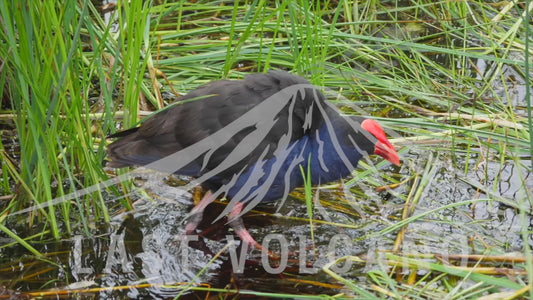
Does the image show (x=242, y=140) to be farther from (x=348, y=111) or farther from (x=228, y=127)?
(x=348, y=111)

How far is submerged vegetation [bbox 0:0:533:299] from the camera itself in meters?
2.39

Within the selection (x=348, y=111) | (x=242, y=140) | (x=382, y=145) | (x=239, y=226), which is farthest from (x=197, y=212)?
(x=348, y=111)

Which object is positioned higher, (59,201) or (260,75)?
(260,75)

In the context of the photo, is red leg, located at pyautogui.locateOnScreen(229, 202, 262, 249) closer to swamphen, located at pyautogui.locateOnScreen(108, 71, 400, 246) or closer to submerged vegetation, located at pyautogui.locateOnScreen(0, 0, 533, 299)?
swamphen, located at pyautogui.locateOnScreen(108, 71, 400, 246)

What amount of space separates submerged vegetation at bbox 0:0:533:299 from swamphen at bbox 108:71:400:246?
15cm

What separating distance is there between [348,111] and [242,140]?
1.12 m

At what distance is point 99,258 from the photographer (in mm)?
2627

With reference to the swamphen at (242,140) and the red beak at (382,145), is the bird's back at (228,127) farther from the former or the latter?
the red beak at (382,145)

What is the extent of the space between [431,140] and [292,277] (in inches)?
45.6

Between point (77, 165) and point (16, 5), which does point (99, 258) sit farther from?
point (16, 5)

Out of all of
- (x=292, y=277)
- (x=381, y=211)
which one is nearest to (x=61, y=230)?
(x=292, y=277)

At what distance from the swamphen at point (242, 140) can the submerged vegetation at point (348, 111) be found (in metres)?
0.15

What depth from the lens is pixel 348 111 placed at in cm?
376

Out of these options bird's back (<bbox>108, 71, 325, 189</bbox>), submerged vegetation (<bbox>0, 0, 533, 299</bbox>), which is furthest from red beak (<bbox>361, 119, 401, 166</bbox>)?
bird's back (<bbox>108, 71, 325, 189</bbox>)
